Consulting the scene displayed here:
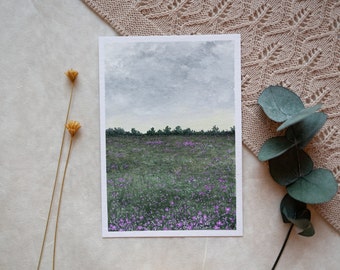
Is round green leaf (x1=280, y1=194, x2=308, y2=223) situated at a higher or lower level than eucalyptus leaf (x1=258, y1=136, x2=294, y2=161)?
lower

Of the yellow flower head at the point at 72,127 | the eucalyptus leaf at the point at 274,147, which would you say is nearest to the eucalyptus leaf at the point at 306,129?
the eucalyptus leaf at the point at 274,147

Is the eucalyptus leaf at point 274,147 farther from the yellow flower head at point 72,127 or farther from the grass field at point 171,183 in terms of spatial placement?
the yellow flower head at point 72,127

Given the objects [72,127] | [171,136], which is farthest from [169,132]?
[72,127]

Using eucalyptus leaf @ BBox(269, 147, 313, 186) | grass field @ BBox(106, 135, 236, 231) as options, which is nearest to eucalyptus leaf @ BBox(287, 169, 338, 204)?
eucalyptus leaf @ BBox(269, 147, 313, 186)

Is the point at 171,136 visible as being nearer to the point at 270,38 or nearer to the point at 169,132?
the point at 169,132

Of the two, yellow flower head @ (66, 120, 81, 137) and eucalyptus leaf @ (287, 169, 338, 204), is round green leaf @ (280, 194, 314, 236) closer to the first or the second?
eucalyptus leaf @ (287, 169, 338, 204)

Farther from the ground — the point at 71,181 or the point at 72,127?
the point at 72,127

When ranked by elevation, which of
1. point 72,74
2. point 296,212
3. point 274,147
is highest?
point 72,74
